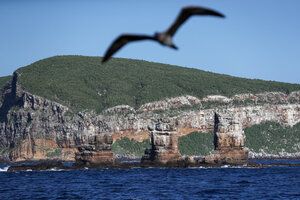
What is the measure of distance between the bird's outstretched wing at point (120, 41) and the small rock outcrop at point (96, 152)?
93824mm

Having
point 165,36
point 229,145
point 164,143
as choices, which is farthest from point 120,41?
point 229,145

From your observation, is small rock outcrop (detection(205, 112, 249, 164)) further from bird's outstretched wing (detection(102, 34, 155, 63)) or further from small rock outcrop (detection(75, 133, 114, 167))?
bird's outstretched wing (detection(102, 34, 155, 63))

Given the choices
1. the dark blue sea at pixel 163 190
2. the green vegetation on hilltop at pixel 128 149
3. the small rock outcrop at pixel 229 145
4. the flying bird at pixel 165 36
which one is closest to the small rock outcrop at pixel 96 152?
the small rock outcrop at pixel 229 145

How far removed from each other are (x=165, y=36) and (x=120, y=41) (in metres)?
1.54

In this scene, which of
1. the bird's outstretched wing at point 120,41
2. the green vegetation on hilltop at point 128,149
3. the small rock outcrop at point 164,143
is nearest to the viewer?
the bird's outstretched wing at point 120,41

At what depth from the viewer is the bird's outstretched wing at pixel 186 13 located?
18.3m

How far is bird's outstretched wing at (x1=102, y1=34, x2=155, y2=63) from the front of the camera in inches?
743

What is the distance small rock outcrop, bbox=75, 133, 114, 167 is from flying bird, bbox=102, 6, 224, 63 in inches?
3698

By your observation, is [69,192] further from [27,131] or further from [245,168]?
[27,131]

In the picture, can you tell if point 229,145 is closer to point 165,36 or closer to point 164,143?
point 164,143

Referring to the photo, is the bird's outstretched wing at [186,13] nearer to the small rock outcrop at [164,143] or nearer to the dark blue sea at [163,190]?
the dark blue sea at [163,190]

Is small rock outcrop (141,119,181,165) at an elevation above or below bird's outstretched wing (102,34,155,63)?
below

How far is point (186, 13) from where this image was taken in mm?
19172

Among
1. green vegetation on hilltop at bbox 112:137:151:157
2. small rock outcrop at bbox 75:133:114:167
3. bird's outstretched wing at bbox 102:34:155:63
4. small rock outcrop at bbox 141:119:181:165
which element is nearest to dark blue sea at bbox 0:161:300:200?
small rock outcrop at bbox 75:133:114:167
